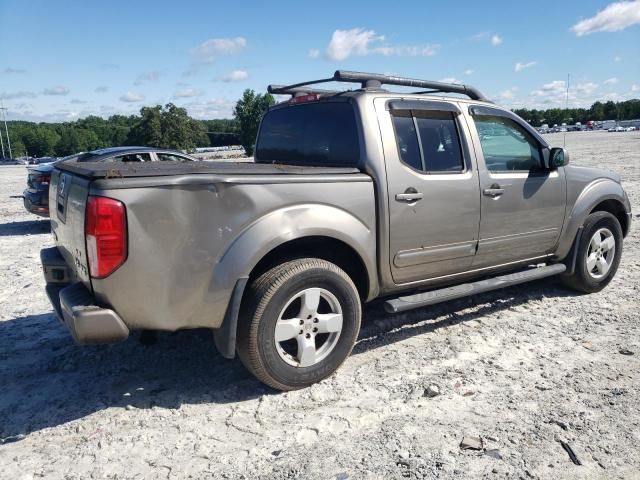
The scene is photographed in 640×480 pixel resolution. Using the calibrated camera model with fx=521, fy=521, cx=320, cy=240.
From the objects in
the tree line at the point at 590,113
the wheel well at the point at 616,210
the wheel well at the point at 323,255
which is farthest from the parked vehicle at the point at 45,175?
the tree line at the point at 590,113

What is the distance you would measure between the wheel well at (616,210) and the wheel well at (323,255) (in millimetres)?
3125

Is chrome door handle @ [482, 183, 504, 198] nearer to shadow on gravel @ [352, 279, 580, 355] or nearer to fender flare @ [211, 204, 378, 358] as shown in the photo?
shadow on gravel @ [352, 279, 580, 355]

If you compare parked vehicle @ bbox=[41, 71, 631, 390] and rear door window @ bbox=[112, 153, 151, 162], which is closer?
parked vehicle @ bbox=[41, 71, 631, 390]

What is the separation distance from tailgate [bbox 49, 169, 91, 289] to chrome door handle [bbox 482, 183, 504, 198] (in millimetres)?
3095

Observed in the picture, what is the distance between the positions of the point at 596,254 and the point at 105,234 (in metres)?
4.89

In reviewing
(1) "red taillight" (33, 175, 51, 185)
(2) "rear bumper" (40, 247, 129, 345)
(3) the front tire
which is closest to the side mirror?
(3) the front tire

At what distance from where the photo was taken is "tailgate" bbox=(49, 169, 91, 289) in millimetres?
3041

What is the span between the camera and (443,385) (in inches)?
143

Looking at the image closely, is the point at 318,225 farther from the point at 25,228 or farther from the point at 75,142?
the point at 75,142

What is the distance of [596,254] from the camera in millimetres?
5516

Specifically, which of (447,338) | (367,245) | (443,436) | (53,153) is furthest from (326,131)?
(53,153)

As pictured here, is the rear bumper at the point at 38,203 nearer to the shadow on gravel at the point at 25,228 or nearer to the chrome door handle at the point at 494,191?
the shadow on gravel at the point at 25,228

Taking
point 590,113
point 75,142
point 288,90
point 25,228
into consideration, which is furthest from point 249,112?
point 590,113

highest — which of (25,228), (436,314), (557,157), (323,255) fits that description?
(557,157)
